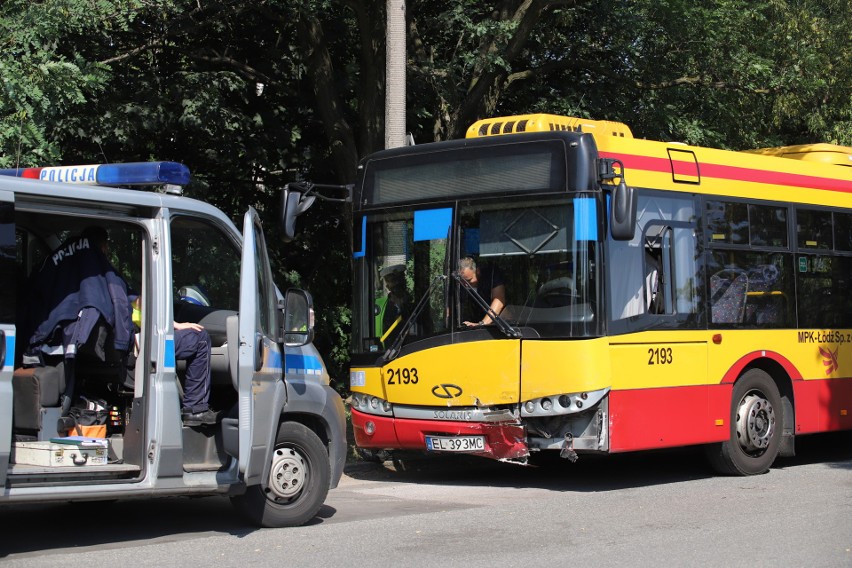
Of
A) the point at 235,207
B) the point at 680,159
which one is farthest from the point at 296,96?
the point at 680,159

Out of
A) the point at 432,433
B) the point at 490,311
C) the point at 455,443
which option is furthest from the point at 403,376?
the point at 490,311

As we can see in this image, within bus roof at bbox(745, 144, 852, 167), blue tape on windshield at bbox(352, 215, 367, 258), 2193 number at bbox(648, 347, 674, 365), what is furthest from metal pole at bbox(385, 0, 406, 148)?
bus roof at bbox(745, 144, 852, 167)

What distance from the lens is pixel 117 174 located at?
834cm

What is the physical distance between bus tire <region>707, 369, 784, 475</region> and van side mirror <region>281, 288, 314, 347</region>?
4999 mm

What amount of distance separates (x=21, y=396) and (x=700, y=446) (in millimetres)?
7700

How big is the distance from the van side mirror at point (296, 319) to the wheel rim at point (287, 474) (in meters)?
0.83

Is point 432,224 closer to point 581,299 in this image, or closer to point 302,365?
point 581,299

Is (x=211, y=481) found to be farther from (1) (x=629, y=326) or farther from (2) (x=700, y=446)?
(2) (x=700, y=446)

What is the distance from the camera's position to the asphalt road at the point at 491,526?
25.5 feet

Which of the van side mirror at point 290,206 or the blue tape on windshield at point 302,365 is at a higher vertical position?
the van side mirror at point 290,206

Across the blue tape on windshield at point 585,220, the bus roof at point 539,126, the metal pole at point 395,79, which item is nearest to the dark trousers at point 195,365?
the blue tape on windshield at point 585,220

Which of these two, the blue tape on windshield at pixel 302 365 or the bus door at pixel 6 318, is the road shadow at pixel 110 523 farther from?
the blue tape on windshield at pixel 302 365

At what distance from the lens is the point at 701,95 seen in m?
18.3

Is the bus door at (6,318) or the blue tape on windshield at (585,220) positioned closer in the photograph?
the bus door at (6,318)
